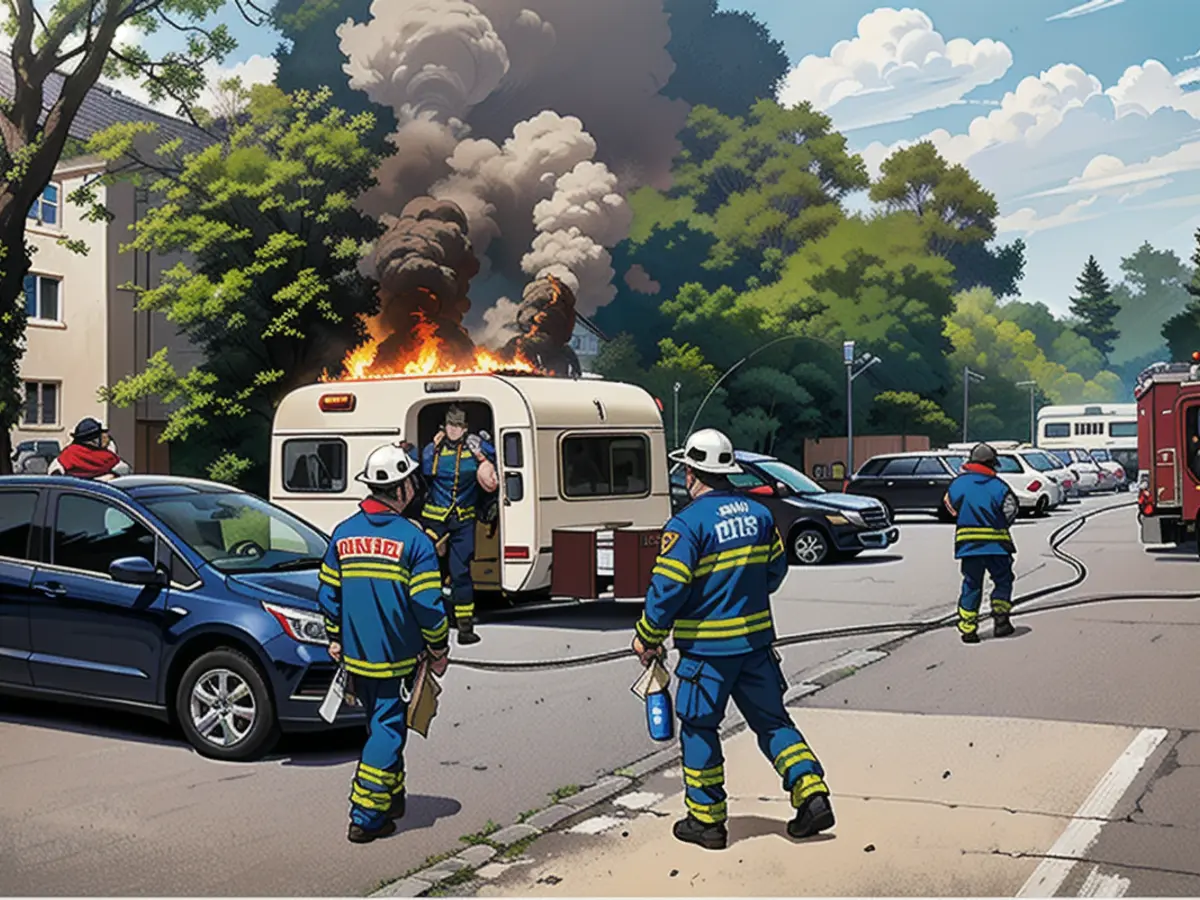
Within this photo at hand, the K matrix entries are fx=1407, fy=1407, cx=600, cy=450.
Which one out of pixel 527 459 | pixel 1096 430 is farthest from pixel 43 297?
pixel 1096 430

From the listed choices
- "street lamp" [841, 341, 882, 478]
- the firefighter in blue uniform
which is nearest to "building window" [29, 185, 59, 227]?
"street lamp" [841, 341, 882, 478]

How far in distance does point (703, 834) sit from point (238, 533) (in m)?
3.84

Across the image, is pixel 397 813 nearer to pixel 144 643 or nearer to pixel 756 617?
pixel 756 617

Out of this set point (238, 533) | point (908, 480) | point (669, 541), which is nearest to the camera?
point (669, 541)

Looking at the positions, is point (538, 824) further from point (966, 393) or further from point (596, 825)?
point (966, 393)

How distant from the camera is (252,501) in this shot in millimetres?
8984

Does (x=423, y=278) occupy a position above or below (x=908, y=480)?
above

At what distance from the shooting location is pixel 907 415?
6638 centimetres

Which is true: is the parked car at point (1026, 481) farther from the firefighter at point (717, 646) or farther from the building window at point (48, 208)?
the firefighter at point (717, 646)

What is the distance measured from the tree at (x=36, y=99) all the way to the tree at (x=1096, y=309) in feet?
440

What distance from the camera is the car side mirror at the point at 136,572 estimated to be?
7609 millimetres

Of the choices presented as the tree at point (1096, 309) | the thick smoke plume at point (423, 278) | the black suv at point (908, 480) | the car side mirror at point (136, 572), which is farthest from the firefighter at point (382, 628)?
the tree at point (1096, 309)

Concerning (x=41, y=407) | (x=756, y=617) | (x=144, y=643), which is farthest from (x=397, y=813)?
(x=41, y=407)

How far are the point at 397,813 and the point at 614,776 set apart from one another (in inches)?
53.4
